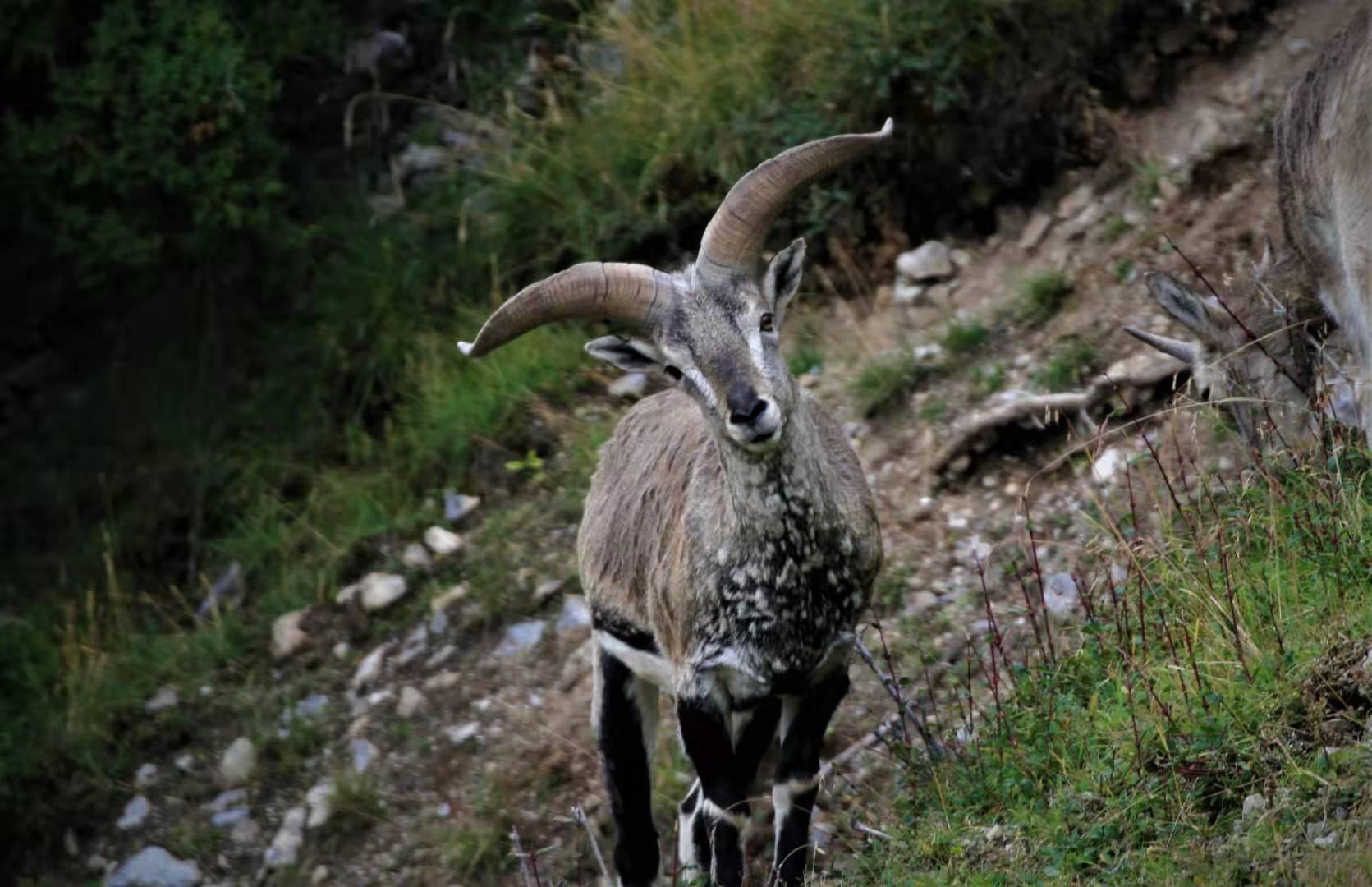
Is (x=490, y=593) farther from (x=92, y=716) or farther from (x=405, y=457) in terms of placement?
(x=92, y=716)

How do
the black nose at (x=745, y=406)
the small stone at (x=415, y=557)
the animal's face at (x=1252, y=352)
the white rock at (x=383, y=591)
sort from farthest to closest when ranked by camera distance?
1. the small stone at (x=415, y=557)
2. the white rock at (x=383, y=591)
3. the animal's face at (x=1252, y=352)
4. the black nose at (x=745, y=406)

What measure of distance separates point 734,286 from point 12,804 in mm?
6328

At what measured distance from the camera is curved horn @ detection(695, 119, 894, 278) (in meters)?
6.57

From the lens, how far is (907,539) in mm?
8992

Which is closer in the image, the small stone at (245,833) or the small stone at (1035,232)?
the small stone at (245,833)

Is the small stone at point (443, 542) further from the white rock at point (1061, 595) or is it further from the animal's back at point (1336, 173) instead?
the animal's back at point (1336, 173)

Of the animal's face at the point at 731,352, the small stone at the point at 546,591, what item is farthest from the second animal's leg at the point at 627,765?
the small stone at the point at 546,591

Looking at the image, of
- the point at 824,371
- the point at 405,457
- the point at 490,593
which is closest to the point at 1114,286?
the point at 824,371

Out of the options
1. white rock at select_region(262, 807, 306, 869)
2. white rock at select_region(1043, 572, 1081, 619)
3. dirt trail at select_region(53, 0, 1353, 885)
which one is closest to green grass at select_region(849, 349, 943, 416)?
dirt trail at select_region(53, 0, 1353, 885)

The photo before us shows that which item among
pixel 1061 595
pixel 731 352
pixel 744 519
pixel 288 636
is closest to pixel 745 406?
pixel 731 352

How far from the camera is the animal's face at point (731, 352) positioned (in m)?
6.18

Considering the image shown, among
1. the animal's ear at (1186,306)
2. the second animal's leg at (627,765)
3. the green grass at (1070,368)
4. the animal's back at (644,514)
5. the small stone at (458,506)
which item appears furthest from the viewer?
the small stone at (458,506)

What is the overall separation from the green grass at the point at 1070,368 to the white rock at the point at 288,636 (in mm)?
4701

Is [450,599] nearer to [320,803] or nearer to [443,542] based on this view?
[443,542]
